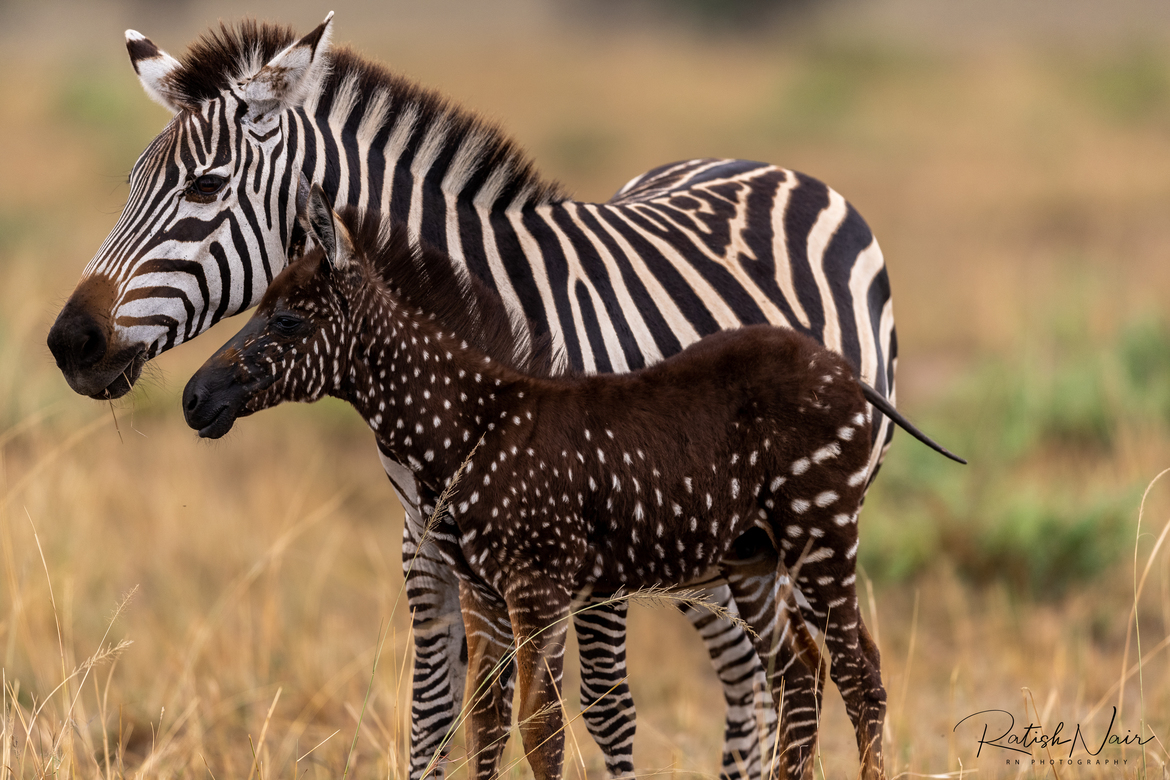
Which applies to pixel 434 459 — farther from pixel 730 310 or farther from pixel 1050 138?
pixel 1050 138

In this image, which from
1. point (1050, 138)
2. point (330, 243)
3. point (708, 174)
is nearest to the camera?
point (330, 243)

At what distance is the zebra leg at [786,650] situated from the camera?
370cm

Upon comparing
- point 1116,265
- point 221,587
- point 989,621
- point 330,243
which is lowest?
point 989,621

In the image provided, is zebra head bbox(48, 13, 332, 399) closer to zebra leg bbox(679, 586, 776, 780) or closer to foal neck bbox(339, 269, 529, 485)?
foal neck bbox(339, 269, 529, 485)

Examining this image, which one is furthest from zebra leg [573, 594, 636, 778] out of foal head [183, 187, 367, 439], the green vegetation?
the green vegetation

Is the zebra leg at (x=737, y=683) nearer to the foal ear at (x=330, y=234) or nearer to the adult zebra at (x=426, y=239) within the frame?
the adult zebra at (x=426, y=239)

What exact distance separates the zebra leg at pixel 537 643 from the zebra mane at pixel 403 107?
1447mm

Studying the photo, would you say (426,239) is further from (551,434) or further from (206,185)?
(551,434)

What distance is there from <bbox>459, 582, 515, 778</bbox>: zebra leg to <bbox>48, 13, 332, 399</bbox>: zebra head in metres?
1.18

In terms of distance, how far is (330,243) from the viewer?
10.3 ft

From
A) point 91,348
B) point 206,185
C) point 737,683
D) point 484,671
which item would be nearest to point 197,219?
point 206,185

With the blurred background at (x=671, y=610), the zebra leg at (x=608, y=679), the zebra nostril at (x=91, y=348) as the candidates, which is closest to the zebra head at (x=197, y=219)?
the zebra nostril at (x=91, y=348)

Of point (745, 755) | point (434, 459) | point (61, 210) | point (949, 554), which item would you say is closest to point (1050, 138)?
point (949, 554)

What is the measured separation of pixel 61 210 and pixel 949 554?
1251cm
